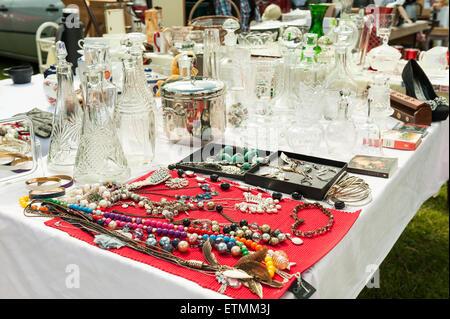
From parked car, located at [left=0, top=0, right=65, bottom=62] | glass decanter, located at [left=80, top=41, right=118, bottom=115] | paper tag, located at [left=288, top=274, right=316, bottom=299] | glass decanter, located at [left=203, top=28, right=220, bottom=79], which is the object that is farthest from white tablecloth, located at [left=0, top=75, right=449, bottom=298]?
parked car, located at [left=0, top=0, right=65, bottom=62]

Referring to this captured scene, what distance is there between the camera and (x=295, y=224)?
2.78 feet

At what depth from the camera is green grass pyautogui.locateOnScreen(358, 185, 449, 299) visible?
201 cm

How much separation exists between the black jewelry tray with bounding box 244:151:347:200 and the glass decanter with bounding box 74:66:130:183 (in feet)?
1.02

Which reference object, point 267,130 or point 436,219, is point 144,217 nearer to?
point 267,130

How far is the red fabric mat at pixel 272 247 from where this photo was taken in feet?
2.26

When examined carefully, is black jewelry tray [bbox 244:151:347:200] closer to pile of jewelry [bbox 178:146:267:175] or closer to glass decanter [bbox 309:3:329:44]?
pile of jewelry [bbox 178:146:267:175]

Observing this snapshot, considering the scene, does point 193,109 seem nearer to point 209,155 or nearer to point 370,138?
point 209,155

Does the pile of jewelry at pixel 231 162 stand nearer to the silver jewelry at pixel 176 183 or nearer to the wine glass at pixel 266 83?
the silver jewelry at pixel 176 183

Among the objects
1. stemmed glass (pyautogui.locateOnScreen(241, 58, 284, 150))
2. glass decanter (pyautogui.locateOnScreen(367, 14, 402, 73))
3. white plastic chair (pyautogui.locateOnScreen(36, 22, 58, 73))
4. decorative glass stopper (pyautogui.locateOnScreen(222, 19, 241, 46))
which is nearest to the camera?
stemmed glass (pyautogui.locateOnScreen(241, 58, 284, 150))

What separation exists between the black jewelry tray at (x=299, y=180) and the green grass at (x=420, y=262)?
962mm

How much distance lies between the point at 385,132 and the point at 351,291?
2.09 feet

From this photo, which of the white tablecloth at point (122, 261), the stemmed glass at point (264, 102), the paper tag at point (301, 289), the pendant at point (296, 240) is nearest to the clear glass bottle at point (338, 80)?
the stemmed glass at point (264, 102)
